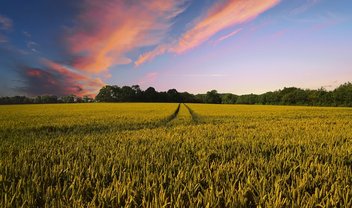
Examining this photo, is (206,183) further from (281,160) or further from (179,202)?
(281,160)

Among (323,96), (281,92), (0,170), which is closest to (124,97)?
(281,92)

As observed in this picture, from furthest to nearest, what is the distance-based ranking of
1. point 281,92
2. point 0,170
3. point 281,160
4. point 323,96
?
point 281,92 → point 323,96 → point 281,160 → point 0,170

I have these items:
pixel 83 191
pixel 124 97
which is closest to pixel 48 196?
pixel 83 191

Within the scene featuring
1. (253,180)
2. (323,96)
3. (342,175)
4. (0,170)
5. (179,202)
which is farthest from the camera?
(323,96)

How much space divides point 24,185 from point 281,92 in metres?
137

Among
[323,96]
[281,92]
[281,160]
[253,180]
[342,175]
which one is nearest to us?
[253,180]

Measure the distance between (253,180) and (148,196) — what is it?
1427mm

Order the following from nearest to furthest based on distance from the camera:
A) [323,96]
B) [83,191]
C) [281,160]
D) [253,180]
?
[83,191]
[253,180]
[281,160]
[323,96]

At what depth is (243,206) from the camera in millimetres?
2459

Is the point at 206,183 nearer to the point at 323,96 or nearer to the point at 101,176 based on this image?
the point at 101,176

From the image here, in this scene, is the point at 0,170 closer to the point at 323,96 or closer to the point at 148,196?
the point at 148,196

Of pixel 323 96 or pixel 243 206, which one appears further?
pixel 323 96

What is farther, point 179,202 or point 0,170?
point 0,170

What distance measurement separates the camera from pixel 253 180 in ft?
10.5
